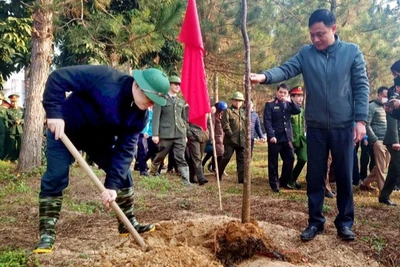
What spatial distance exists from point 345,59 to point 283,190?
→ 4337 mm

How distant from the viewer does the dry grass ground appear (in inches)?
129

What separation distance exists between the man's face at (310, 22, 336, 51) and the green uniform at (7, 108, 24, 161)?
8.77m

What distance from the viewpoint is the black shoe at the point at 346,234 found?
154 inches

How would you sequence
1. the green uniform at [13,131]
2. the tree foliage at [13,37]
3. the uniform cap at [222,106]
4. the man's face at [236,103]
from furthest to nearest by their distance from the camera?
the tree foliage at [13,37], the green uniform at [13,131], the uniform cap at [222,106], the man's face at [236,103]

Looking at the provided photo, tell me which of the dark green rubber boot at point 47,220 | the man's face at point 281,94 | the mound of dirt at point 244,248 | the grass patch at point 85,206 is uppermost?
the man's face at point 281,94

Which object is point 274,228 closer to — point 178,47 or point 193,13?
point 193,13

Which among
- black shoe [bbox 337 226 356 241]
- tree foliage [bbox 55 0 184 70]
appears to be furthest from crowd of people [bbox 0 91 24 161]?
black shoe [bbox 337 226 356 241]

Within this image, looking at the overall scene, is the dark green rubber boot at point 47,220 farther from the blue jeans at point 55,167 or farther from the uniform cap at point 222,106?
the uniform cap at point 222,106

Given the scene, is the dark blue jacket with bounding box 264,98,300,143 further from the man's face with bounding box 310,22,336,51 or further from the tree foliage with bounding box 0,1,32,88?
the tree foliage with bounding box 0,1,32,88

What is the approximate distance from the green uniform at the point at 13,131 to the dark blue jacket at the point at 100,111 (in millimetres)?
7910

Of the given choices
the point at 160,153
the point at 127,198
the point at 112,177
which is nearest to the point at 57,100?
the point at 112,177

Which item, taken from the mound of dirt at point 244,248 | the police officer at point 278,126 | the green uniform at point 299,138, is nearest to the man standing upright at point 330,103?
the mound of dirt at point 244,248

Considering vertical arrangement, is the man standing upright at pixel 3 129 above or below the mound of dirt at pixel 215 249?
above

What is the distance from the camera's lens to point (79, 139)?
358 cm
